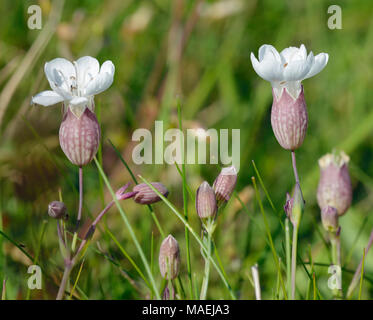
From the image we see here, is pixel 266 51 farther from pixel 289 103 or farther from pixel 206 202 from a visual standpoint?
pixel 206 202

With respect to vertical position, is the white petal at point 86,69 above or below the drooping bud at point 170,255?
above

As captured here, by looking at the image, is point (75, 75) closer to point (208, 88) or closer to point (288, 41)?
point (208, 88)

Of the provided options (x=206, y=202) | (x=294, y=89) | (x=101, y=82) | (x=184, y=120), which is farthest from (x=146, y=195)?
(x=184, y=120)

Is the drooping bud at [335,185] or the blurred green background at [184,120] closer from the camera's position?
the drooping bud at [335,185]

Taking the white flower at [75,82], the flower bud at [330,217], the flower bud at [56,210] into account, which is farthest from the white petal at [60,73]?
the flower bud at [330,217]

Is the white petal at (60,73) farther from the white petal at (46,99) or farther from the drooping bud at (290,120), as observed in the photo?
the drooping bud at (290,120)
